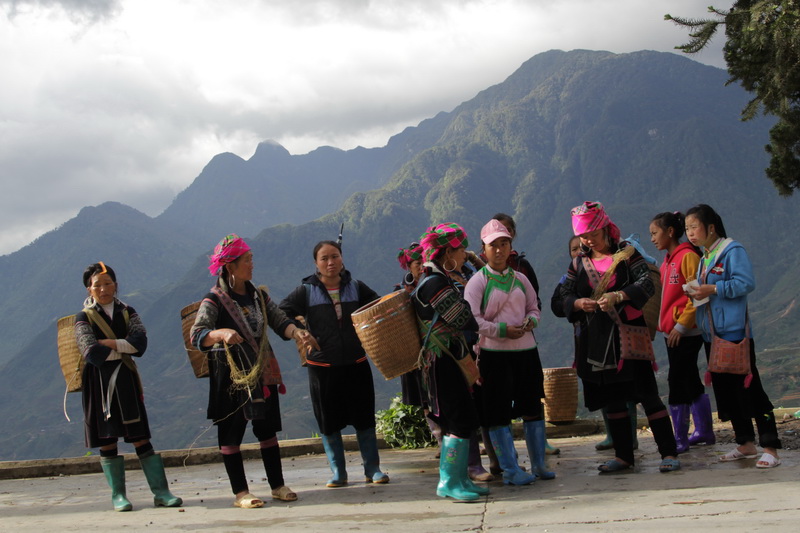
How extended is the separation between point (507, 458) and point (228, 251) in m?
2.43

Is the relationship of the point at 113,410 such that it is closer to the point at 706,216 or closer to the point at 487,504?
the point at 487,504

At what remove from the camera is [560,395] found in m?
8.59

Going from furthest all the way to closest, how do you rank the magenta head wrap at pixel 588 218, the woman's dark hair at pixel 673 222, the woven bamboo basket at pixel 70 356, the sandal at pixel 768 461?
the woman's dark hair at pixel 673 222 → the woven bamboo basket at pixel 70 356 → the magenta head wrap at pixel 588 218 → the sandal at pixel 768 461

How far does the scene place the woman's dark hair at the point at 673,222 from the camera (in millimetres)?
6609

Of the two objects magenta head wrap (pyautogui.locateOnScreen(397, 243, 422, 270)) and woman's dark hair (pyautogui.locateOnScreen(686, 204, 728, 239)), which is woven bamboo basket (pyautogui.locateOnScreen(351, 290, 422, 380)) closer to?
magenta head wrap (pyautogui.locateOnScreen(397, 243, 422, 270))

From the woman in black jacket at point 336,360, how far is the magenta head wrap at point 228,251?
61cm

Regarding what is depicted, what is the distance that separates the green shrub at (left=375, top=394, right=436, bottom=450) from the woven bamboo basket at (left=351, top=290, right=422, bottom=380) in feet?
9.43

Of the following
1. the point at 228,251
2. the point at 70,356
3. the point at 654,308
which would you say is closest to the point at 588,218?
the point at 654,308

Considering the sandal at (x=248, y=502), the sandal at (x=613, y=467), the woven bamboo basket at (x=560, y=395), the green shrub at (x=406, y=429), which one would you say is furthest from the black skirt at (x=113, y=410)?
the woven bamboo basket at (x=560, y=395)

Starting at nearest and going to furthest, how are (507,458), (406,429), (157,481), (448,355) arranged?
(448,355) → (507,458) → (157,481) → (406,429)

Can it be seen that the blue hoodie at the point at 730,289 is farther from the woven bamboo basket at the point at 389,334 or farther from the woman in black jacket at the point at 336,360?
the woman in black jacket at the point at 336,360

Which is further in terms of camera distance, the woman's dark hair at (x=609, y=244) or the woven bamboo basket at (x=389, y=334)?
the woman's dark hair at (x=609, y=244)

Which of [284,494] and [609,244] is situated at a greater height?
[609,244]

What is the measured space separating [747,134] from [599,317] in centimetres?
19829
